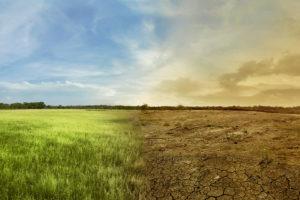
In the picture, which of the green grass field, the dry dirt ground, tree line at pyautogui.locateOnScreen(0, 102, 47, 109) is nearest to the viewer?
the green grass field

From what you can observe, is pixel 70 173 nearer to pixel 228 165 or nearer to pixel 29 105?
pixel 228 165

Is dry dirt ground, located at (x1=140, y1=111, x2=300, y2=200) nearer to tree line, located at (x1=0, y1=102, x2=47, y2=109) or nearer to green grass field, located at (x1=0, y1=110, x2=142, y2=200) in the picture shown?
green grass field, located at (x1=0, y1=110, x2=142, y2=200)

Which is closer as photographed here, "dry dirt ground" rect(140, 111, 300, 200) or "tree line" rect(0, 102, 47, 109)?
"dry dirt ground" rect(140, 111, 300, 200)

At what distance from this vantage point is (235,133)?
13.2 meters

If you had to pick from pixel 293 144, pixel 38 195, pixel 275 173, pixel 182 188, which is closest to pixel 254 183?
pixel 275 173

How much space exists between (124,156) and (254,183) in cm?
429

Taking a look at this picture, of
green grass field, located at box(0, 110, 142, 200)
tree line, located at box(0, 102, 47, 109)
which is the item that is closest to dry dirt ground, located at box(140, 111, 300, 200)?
green grass field, located at box(0, 110, 142, 200)

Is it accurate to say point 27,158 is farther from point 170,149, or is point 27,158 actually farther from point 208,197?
point 208,197

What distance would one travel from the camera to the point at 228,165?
8703 mm

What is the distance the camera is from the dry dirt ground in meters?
7.50

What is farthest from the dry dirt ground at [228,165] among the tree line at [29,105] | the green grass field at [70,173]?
the tree line at [29,105]

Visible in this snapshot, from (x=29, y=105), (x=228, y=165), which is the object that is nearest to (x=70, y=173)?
(x=228, y=165)

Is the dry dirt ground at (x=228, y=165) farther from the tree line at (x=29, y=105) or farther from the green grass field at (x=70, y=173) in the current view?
the tree line at (x=29, y=105)

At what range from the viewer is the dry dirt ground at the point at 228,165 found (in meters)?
7.50
